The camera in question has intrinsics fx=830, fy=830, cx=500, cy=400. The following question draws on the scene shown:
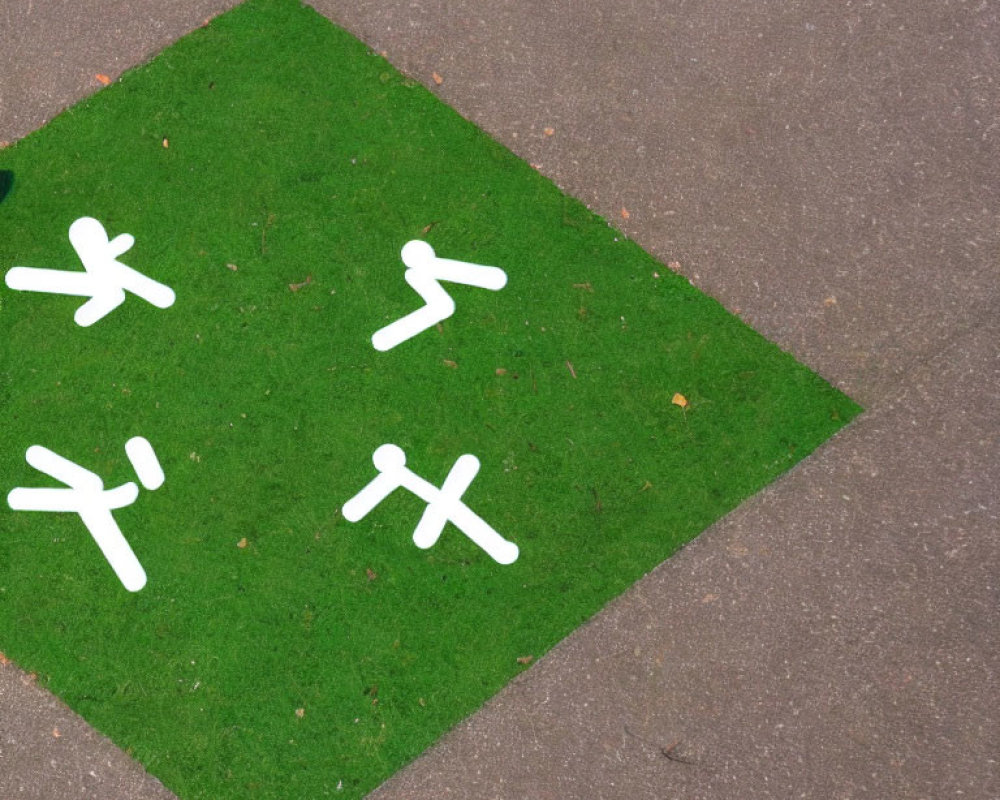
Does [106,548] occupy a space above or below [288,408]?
below

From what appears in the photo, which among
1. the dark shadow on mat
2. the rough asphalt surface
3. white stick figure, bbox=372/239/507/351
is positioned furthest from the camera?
the dark shadow on mat

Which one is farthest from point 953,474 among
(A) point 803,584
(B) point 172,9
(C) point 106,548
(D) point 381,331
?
(B) point 172,9

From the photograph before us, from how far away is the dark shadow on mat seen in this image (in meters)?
3.77

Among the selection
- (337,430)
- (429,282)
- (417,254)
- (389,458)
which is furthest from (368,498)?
(417,254)

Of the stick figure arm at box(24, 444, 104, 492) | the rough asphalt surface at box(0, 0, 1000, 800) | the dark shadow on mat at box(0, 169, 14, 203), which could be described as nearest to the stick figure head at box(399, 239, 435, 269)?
the rough asphalt surface at box(0, 0, 1000, 800)

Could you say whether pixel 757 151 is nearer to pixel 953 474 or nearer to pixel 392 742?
pixel 953 474

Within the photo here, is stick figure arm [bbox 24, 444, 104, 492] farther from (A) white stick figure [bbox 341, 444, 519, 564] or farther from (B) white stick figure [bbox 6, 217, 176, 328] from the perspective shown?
(A) white stick figure [bbox 341, 444, 519, 564]

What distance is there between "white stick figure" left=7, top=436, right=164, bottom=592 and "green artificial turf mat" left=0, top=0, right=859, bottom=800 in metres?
0.04

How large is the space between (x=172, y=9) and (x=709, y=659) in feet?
12.5

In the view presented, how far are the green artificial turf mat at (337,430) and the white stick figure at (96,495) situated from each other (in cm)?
4

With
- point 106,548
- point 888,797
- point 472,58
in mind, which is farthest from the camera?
point 472,58

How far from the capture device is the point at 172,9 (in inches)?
155

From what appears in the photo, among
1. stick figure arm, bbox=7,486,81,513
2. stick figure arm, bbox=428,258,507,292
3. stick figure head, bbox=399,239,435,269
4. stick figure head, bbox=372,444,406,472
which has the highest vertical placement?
stick figure head, bbox=399,239,435,269

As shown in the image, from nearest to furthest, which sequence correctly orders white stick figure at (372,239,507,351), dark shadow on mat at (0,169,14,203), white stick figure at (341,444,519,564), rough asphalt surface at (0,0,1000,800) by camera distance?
rough asphalt surface at (0,0,1000,800)
white stick figure at (341,444,519,564)
white stick figure at (372,239,507,351)
dark shadow on mat at (0,169,14,203)
